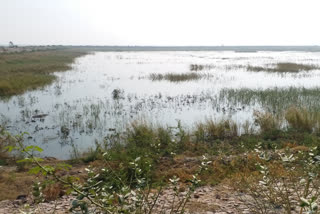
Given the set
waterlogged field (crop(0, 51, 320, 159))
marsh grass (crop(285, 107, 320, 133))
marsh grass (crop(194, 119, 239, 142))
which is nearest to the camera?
marsh grass (crop(194, 119, 239, 142))

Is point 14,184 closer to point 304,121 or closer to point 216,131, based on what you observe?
point 216,131

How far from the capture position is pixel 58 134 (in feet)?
31.7

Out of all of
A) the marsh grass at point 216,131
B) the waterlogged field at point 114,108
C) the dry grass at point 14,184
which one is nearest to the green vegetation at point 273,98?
the waterlogged field at point 114,108

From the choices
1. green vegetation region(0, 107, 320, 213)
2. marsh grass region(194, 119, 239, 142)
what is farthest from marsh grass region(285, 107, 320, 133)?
marsh grass region(194, 119, 239, 142)

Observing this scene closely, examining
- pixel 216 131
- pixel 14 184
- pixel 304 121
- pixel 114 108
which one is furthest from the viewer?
pixel 114 108

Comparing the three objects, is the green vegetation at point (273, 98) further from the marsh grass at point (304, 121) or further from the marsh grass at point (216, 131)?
the marsh grass at point (216, 131)

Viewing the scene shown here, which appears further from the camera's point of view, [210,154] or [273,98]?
[273,98]

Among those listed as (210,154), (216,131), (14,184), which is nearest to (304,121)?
(216,131)

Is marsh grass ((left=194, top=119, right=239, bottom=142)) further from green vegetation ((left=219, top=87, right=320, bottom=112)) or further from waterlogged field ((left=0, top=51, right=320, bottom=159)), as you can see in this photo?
green vegetation ((left=219, top=87, right=320, bottom=112))

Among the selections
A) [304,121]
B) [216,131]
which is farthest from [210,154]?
[304,121]

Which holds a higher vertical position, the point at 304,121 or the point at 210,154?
the point at 304,121

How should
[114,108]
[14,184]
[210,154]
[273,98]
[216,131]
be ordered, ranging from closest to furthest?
1. [14,184]
2. [210,154]
3. [216,131]
4. [114,108]
5. [273,98]

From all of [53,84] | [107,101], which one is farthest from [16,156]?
[53,84]

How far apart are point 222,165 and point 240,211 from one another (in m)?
2.13
